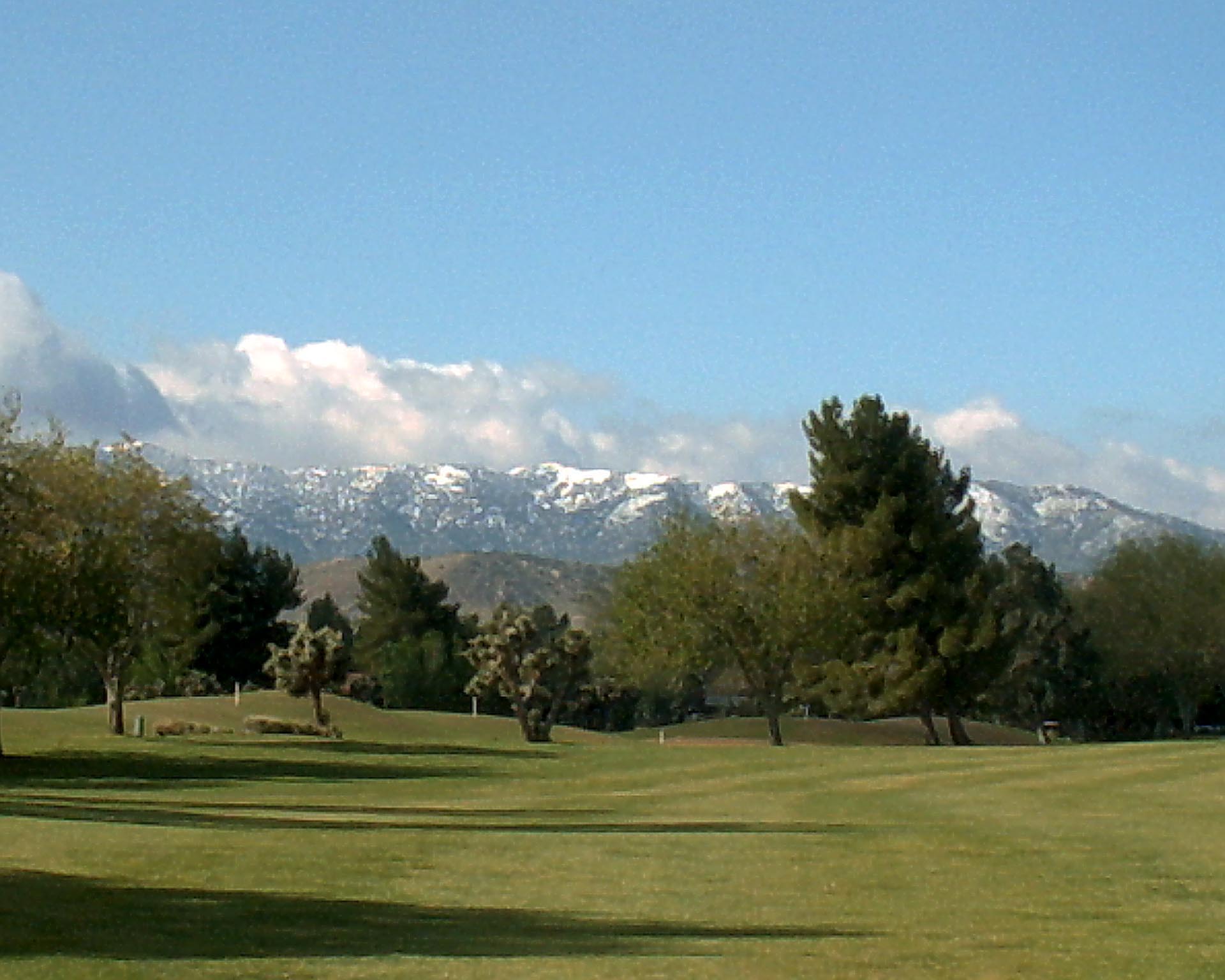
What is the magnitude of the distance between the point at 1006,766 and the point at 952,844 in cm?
2037

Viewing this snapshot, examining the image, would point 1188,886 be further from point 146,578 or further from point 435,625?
point 435,625

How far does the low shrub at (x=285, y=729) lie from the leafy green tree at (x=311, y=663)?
85 centimetres

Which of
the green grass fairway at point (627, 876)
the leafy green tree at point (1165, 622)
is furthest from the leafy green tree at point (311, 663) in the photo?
the leafy green tree at point (1165, 622)

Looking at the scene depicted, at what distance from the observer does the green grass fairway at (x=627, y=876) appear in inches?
553

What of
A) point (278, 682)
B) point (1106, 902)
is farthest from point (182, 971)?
point (278, 682)

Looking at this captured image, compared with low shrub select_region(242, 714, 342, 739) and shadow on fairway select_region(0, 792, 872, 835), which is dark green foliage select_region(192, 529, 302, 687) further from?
shadow on fairway select_region(0, 792, 872, 835)

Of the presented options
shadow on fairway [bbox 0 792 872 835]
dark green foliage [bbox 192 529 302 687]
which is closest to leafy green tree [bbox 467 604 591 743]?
dark green foliage [bbox 192 529 302 687]

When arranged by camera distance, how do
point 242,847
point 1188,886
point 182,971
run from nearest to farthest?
point 182,971, point 1188,886, point 242,847

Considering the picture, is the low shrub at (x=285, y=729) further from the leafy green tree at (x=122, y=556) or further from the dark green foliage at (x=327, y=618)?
the dark green foliage at (x=327, y=618)

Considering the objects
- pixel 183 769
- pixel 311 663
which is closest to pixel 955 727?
pixel 311 663

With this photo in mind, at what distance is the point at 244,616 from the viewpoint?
110 m

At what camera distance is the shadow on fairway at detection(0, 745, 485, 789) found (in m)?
42.2

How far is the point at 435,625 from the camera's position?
12644cm

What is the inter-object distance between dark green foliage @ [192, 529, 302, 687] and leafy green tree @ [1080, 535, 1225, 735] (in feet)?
160
